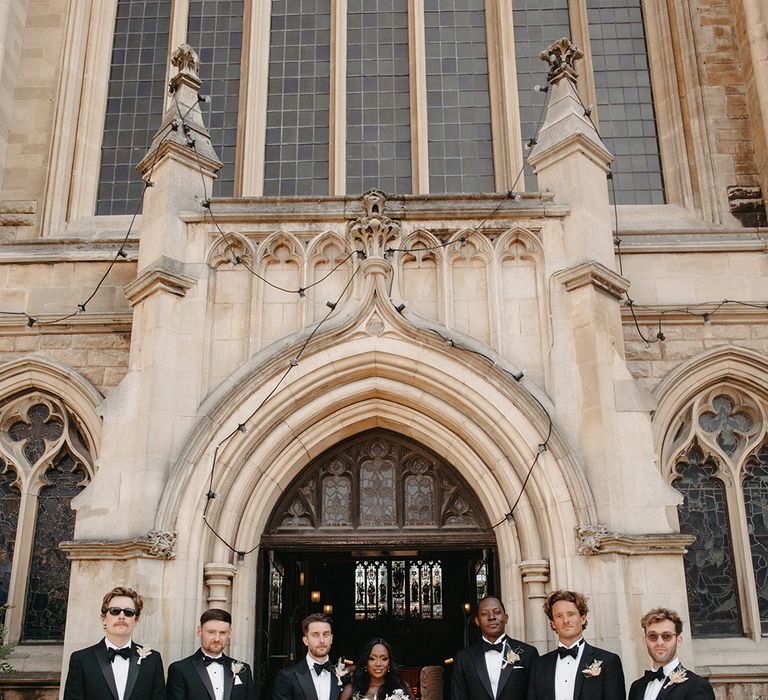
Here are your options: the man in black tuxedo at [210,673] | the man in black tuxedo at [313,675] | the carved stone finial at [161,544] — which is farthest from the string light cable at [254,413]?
the man in black tuxedo at [313,675]

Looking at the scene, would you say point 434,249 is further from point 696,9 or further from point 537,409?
point 696,9

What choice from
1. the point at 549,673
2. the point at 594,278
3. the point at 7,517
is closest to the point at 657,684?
the point at 549,673

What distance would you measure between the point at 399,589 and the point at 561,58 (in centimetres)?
906

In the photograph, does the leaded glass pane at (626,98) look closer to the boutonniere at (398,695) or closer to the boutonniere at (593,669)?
the boutonniere at (593,669)

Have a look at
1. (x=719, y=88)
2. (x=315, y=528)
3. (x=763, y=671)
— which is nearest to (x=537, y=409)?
(x=315, y=528)

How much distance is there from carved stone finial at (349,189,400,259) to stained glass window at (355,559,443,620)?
7.90m

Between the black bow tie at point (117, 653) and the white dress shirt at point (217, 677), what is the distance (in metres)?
0.50

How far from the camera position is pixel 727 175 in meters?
10.4

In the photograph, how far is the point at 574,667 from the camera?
557cm

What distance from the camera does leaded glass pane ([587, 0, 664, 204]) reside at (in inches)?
427

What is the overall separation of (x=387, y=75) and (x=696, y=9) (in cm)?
380

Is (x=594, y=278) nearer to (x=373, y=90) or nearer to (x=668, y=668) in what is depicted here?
(x=668, y=668)

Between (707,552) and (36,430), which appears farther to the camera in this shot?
→ (36,430)

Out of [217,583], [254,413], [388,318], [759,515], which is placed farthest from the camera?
[759,515]
